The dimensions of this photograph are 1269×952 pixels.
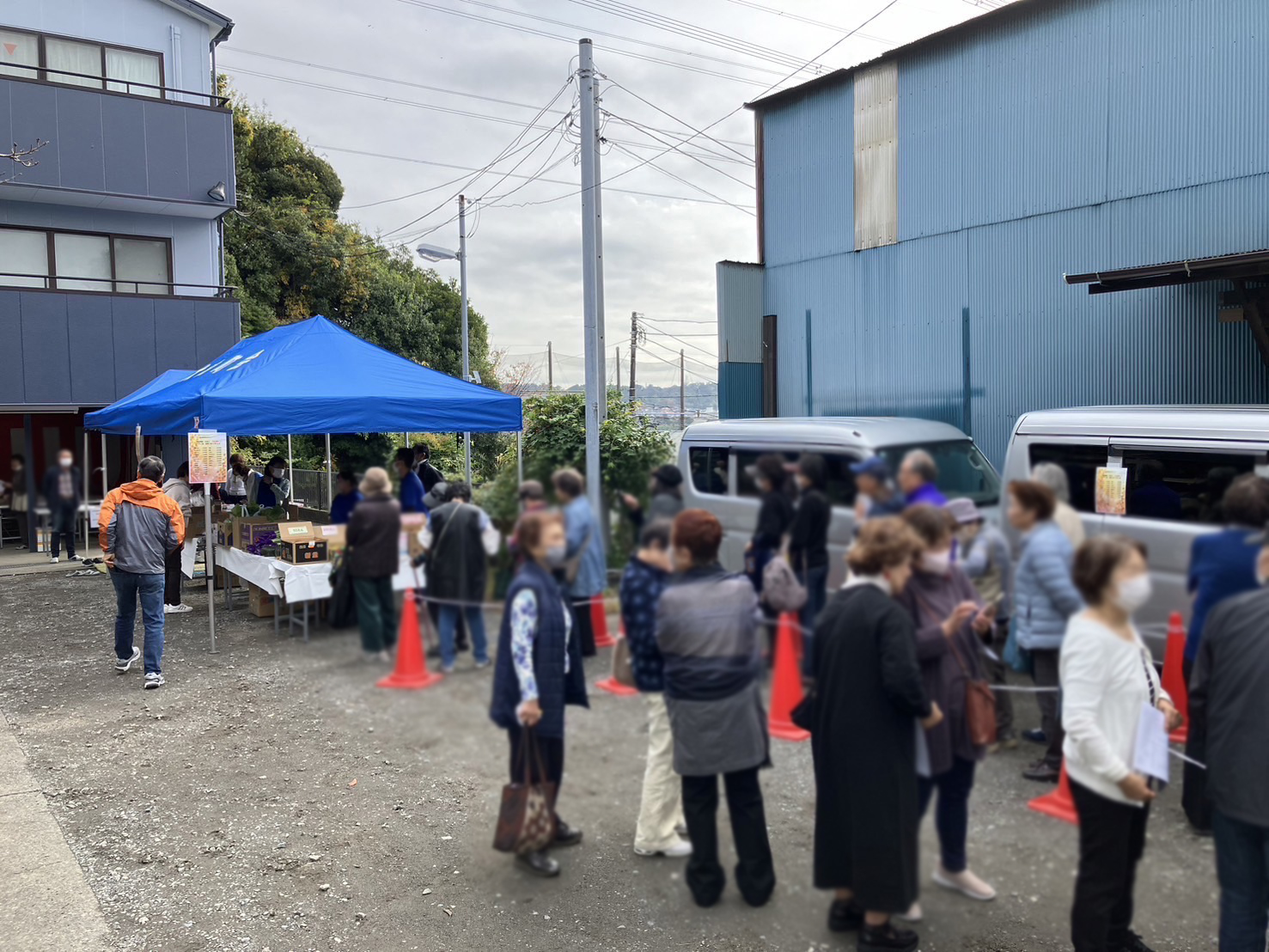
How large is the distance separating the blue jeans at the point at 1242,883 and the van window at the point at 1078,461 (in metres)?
1.00

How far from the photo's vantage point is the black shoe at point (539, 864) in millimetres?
2334

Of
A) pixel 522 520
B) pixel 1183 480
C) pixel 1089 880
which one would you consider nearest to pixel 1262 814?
pixel 1089 880

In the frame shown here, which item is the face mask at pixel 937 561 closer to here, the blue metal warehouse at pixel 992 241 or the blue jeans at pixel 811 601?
the blue jeans at pixel 811 601

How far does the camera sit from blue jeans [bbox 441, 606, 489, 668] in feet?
6.88

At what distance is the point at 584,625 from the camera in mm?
2051

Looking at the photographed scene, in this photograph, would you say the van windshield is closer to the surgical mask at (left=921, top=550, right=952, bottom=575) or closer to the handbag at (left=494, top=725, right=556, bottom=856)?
the surgical mask at (left=921, top=550, right=952, bottom=575)

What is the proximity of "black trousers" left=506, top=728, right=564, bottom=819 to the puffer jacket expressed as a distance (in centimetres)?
569

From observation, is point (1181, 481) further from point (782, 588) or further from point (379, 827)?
point (379, 827)

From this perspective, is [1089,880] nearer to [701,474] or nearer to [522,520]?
[701,474]

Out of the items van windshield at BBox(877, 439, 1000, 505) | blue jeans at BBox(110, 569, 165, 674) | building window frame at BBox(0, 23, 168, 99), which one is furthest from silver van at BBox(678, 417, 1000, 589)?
building window frame at BBox(0, 23, 168, 99)

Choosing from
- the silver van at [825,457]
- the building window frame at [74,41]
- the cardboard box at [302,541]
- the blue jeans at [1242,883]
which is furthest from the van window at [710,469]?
the building window frame at [74,41]

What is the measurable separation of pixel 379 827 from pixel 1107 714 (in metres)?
3.91

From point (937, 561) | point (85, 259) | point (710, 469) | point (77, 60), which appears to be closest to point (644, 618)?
point (710, 469)

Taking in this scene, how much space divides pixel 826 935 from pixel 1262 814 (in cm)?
102
